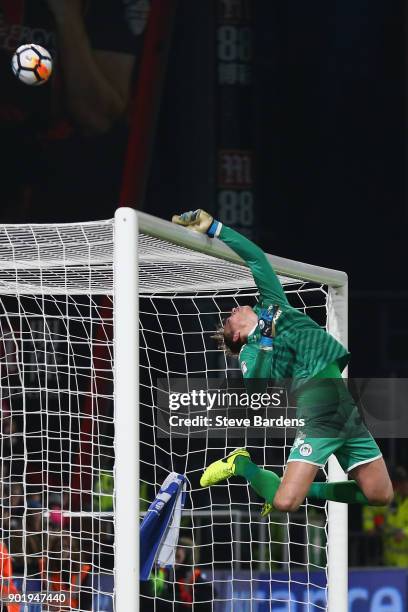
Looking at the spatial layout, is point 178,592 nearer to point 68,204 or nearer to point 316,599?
point 316,599

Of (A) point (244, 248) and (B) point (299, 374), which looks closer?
(A) point (244, 248)

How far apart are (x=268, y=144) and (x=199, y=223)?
559cm

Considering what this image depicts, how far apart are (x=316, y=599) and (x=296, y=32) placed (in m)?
5.29

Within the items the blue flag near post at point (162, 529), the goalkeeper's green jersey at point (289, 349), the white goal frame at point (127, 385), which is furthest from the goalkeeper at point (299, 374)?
the white goal frame at point (127, 385)

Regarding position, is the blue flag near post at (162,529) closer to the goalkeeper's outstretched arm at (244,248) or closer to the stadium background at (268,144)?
the goalkeeper's outstretched arm at (244,248)

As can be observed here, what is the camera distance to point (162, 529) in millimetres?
5742

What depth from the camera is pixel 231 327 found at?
5867 mm

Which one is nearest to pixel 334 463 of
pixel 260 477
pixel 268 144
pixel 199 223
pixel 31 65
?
pixel 260 477

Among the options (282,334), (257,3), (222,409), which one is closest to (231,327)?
(282,334)

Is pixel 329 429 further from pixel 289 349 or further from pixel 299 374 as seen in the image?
pixel 289 349

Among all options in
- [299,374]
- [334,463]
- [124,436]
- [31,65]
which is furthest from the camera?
[334,463]

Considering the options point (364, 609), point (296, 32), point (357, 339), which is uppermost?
point (296, 32)

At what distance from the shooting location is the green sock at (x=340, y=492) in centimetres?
600

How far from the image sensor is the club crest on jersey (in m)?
5.65
